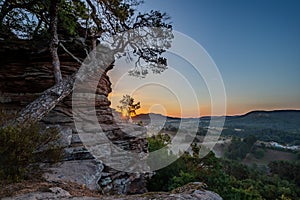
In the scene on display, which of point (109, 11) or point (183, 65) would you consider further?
point (183, 65)

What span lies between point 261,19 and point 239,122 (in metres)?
16.9

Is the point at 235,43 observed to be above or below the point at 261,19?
below

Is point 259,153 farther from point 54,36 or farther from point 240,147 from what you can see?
point 54,36

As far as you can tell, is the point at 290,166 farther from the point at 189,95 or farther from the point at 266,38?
the point at 189,95

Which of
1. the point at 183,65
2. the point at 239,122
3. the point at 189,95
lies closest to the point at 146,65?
the point at 183,65

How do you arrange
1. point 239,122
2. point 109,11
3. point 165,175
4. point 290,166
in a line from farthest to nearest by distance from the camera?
1. point 239,122
2. point 290,166
3. point 165,175
4. point 109,11

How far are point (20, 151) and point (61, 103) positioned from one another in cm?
293

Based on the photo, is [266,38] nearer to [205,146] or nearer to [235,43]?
[235,43]

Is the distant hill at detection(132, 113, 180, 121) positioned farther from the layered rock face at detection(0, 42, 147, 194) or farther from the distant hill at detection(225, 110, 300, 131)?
the distant hill at detection(225, 110, 300, 131)

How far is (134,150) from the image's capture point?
6930 millimetres

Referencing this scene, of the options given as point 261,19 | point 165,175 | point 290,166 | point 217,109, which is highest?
point 261,19

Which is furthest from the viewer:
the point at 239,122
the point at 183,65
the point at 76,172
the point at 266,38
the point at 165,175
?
the point at 239,122

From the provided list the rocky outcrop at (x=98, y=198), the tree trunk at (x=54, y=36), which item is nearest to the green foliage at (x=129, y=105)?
the tree trunk at (x=54, y=36)

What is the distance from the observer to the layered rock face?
17.4 feet
